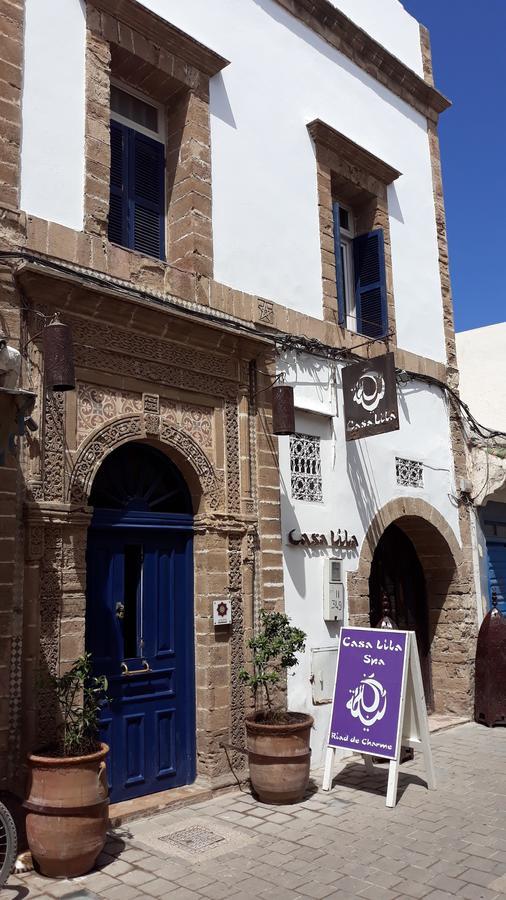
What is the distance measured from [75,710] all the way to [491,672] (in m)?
5.71

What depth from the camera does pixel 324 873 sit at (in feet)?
14.4

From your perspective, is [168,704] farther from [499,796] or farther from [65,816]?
[499,796]

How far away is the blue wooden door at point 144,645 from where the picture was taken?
18.1 ft

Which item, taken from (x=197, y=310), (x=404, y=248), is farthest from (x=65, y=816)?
(x=404, y=248)

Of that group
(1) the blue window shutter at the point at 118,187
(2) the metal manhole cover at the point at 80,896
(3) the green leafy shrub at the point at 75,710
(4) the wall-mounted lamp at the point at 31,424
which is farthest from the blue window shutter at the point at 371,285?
(2) the metal manhole cover at the point at 80,896

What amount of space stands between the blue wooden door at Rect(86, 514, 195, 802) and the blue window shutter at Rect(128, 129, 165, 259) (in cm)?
235

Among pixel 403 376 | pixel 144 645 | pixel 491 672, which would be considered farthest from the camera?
pixel 491 672

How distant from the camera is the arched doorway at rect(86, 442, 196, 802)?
554cm

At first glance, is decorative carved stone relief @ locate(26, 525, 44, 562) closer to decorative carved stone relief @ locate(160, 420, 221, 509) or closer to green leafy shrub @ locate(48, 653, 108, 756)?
green leafy shrub @ locate(48, 653, 108, 756)

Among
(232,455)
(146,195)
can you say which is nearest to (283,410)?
(232,455)

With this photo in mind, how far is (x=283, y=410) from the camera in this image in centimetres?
647

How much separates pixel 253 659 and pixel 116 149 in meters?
4.36

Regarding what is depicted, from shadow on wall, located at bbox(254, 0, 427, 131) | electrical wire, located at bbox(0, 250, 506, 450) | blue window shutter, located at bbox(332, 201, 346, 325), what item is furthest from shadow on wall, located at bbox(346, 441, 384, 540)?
shadow on wall, located at bbox(254, 0, 427, 131)

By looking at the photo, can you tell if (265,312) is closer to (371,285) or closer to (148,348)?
(148,348)
